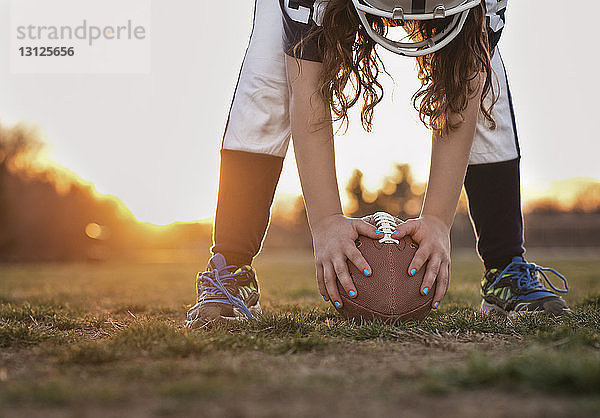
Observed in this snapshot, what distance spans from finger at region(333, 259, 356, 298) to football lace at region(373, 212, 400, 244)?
199mm

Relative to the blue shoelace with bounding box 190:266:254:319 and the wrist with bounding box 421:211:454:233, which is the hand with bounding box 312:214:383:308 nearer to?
the wrist with bounding box 421:211:454:233

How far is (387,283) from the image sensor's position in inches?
90.9

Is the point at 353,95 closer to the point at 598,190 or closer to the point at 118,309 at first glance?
the point at 118,309

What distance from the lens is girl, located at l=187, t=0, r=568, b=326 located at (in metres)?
2.24

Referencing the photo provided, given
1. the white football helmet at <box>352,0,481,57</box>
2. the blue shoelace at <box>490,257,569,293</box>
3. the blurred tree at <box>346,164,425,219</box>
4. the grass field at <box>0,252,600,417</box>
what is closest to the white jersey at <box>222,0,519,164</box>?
the blue shoelace at <box>490,257,569,293</box>

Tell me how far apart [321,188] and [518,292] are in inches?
42.4

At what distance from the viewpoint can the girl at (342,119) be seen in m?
2.24

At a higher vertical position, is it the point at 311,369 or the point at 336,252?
the point at 336,252

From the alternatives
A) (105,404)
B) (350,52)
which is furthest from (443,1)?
(105,404)

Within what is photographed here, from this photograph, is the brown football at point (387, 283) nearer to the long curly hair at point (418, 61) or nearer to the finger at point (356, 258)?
the finger at point (356, 258)

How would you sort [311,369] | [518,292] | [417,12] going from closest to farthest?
1. [311,369]
2. [417,12]
3. [518,292]

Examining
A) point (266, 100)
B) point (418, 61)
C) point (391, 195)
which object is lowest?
point (391, 195)

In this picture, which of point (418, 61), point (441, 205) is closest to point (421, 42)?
point (418, 61)

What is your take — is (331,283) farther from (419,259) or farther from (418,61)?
(418,61)
